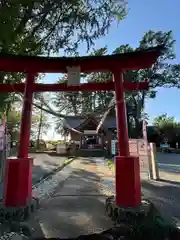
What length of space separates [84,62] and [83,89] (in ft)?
1.82

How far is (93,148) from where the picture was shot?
20.3 metres

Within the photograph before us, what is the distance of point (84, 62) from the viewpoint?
393 cm

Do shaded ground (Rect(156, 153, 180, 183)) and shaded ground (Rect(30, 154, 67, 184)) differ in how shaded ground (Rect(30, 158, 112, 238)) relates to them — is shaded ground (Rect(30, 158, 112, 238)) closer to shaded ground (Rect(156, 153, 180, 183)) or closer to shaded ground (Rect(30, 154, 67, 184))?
shaded ground (Rect(30, 154, 67, 184))

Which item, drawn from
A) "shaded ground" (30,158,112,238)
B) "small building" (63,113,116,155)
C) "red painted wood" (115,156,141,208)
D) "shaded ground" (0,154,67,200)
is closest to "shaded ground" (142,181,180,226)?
"red painted wood" (115,156,141,208)

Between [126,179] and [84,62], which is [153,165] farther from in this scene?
[84,62]

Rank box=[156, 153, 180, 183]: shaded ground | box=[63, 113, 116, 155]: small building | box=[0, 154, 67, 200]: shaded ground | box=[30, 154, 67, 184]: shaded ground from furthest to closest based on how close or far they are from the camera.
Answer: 1. box=[63, 113, 116, 155]: small building
2. box=[30, 154, 67, 184]: shaded ground
3. box=[156, 153, 180, 183]: shaded ground
4. box=[0, 154, 67, 200]: shaded ground

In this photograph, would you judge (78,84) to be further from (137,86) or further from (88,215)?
(88,215)

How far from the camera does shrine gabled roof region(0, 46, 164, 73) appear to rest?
147 inches

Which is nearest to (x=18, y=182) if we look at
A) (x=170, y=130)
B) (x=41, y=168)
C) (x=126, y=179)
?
(x=126, y=179)

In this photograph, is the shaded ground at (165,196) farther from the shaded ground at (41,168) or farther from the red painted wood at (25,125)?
the red painted wood at (25,125)

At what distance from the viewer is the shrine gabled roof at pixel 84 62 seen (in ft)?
12.3

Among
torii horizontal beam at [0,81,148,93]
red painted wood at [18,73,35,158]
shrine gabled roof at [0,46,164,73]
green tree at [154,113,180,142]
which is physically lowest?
red painted wood at [18,73,35,158]

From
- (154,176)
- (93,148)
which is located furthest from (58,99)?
(154,176)

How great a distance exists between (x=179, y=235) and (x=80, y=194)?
2.73m
